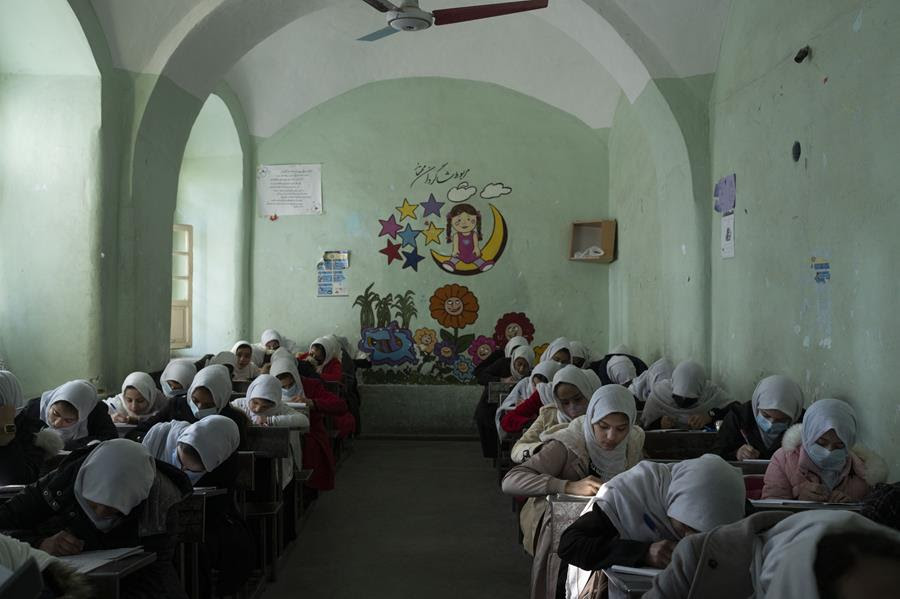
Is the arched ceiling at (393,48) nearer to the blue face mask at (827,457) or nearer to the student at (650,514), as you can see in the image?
the blue face mask at (827,457)

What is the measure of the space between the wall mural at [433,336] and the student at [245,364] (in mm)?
1820

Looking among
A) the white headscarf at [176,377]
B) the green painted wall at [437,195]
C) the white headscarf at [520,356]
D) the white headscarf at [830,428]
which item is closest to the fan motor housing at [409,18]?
the white headscarf at [176,377]

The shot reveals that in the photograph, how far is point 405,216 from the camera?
10.6 metres

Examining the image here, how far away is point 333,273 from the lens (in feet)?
35.1

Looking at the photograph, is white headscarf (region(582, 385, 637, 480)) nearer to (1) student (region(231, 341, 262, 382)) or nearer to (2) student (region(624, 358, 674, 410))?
(2) student (region(624, 358, 674, 410))

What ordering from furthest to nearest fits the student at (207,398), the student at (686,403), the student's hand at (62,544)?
the student at (686,403) < the student at (207,398) < the student's hand at (62,544)

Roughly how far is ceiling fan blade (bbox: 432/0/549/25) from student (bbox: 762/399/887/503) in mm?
3347

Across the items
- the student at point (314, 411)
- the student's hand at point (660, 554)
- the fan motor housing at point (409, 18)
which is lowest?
the student at point (314, 411)

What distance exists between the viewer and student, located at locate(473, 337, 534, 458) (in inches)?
314

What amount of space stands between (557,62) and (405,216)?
8.66 ft

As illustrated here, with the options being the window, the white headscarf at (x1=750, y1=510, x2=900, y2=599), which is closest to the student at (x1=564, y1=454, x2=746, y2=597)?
the white headscarf at (x1=750, y1=510, x2=900, y2=599)

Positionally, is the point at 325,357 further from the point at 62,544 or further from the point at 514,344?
the point at 62,544

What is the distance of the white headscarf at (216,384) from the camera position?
5.15 meters

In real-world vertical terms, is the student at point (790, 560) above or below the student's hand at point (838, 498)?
above
